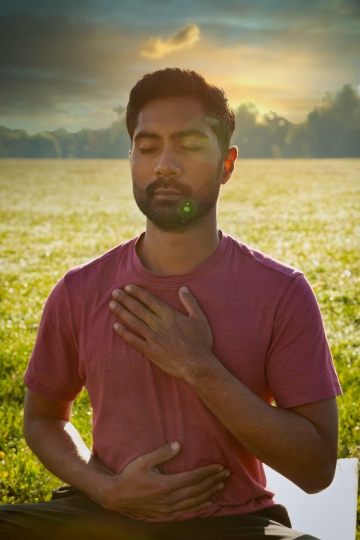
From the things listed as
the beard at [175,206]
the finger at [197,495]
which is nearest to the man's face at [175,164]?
the beard at [175,206]

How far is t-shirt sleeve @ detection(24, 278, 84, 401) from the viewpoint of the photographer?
8.95ft

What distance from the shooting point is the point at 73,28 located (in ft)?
141

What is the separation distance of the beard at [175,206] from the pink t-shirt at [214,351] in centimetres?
16

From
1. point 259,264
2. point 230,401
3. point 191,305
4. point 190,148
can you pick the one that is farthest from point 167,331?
point 190,148

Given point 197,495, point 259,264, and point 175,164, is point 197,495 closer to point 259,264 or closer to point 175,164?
point 259,264

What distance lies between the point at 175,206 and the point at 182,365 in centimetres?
61

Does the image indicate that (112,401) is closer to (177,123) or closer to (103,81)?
(177,123)

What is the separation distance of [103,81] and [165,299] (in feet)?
129

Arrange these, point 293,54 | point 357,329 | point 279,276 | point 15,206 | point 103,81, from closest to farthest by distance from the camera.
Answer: point 279,276, point 357,329, point 15,206, point 103,81, point 293,54

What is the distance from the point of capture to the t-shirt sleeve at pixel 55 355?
2727 millimetres

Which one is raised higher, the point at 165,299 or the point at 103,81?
the point at 103,81

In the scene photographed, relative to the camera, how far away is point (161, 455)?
2.50m

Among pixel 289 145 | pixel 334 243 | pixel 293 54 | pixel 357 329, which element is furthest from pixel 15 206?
pixel 289 145

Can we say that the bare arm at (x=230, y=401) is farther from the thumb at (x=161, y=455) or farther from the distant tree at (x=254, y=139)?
the distant tree at (x=254, y=139)
